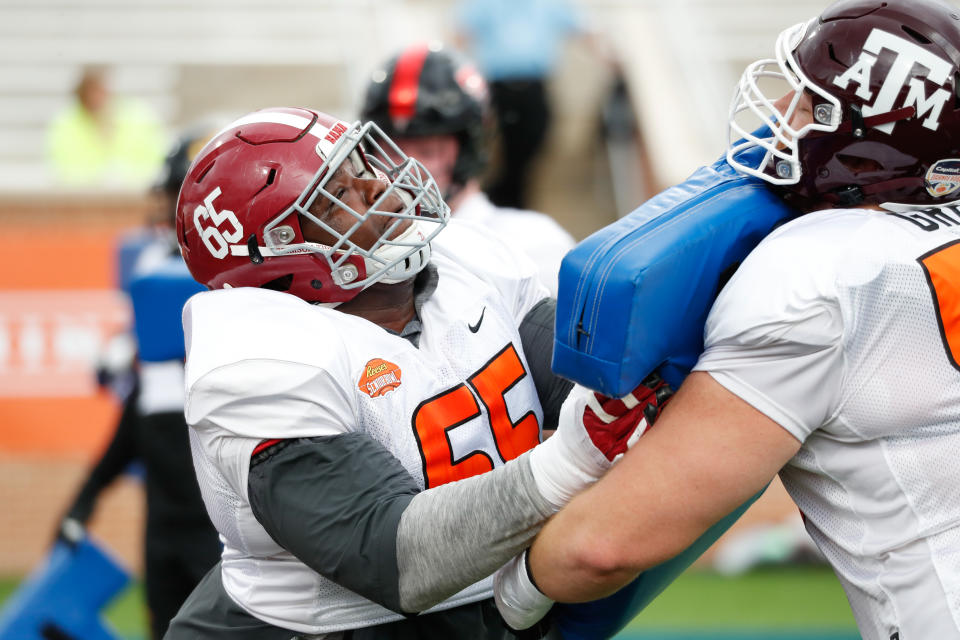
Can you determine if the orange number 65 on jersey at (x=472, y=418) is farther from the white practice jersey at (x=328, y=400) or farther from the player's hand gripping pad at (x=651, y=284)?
the player's hand gripping pad at (x=651, y=284)

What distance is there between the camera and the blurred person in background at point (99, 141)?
23.4 feet

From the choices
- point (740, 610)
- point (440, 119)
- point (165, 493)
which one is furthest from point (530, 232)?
point (740, 610)

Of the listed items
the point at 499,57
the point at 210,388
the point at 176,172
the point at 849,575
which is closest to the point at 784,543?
the point at 499,57

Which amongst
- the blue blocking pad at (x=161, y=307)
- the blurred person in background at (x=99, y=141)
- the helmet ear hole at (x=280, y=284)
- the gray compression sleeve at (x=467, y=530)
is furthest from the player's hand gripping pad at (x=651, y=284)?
the blurred person in background at (x=99, y=141)

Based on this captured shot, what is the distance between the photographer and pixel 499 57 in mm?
7238

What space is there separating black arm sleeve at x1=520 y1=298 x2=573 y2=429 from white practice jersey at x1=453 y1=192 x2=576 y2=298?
81cm

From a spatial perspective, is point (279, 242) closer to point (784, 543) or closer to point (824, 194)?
point (824, 194)

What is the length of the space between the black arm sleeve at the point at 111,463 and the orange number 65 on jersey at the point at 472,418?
2.00 meters

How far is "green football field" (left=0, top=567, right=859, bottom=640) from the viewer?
523 cm

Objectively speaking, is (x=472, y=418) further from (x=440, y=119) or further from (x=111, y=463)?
(x=111, y=463)

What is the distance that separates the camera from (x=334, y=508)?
6.16 ft

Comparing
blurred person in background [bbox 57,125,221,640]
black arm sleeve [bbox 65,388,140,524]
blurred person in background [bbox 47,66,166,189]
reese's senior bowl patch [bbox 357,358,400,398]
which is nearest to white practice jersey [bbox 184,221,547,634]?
reese's senior bowl patch [bbox 357,358,400,398]

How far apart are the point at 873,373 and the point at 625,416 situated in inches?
15.4

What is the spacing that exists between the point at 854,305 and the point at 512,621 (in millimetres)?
837
